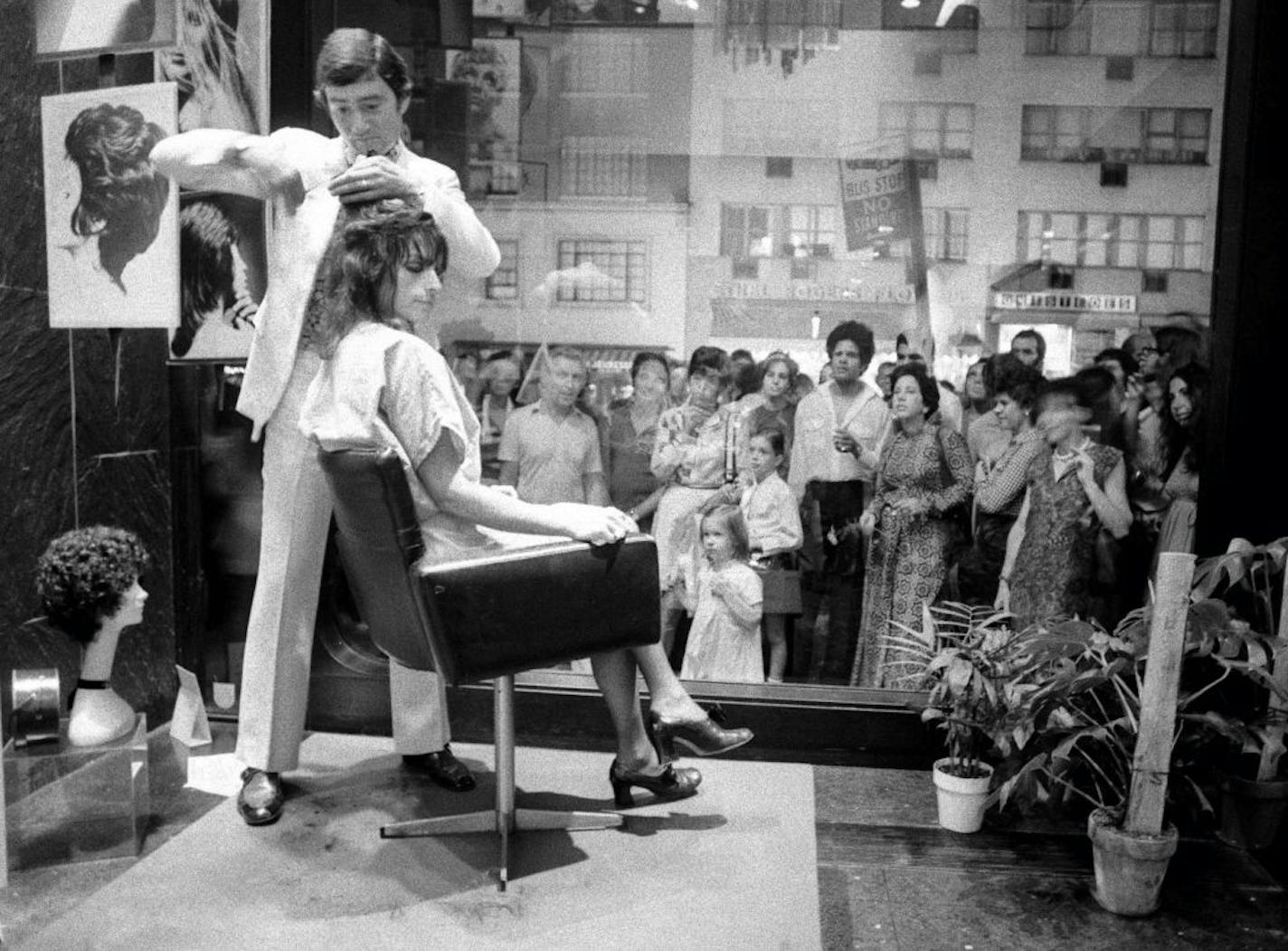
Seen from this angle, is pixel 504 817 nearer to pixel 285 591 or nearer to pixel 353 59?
pixel 285 591

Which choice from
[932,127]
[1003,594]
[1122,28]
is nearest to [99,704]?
[1003,594]

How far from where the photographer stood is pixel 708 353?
349 centimetres

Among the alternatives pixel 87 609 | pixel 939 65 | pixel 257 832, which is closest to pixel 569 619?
pixel 257 832

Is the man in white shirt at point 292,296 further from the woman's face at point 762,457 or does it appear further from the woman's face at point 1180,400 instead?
the woman's face at point 1180,400

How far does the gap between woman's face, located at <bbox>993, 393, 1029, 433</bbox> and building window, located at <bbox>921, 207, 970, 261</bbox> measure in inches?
16.1

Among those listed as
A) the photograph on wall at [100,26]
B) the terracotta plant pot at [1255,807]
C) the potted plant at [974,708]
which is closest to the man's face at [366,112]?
the photograph on wall at [100,26]

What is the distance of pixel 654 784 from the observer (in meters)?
2.85

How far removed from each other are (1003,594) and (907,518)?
0.34 m

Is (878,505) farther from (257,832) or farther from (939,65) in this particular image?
(257,832)

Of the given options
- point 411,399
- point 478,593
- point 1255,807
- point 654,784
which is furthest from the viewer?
point 654,784

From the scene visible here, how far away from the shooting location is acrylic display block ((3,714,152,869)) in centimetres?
250

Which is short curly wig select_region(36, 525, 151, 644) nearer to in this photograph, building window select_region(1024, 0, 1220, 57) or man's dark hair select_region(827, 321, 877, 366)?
man's dark hair select_region(827, 321, 877, 366)

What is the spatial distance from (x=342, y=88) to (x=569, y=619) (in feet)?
4.25

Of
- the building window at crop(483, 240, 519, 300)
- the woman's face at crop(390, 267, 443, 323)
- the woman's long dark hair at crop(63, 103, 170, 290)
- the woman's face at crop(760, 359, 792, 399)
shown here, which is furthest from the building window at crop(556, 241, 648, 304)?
the woman's long dark hair at crop(63, 103, 170, 290)
